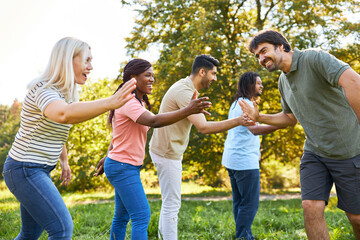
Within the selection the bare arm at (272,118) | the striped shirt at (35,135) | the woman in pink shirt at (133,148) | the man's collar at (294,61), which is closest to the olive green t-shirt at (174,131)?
the woman in pink shirt at (133,148)

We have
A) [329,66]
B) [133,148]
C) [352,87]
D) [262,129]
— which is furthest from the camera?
[262,129]

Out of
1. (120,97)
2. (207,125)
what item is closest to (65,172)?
(207,125)

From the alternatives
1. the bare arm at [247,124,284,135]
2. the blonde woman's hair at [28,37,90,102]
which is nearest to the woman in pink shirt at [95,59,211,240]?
the blonde woman's hair at [28,37,90,102]

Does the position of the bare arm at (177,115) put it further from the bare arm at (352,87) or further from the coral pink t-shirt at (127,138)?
the bare arm at (352,87)

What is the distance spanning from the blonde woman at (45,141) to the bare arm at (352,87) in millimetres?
2101

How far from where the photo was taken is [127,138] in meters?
3.33

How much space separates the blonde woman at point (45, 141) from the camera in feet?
8.00

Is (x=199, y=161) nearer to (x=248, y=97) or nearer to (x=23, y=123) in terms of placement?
(x=248, y=97)

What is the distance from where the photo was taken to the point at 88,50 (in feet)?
8.91

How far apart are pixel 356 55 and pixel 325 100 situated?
1063cm

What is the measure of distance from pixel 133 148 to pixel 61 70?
3.54 feet

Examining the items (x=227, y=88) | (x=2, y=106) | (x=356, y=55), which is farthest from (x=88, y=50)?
(x=2, y=106)

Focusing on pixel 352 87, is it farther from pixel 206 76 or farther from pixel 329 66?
pixel 206 76

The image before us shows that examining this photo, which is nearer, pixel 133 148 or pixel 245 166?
pixel 133 148
